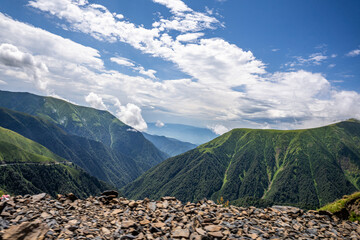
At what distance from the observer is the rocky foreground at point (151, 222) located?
12977mm

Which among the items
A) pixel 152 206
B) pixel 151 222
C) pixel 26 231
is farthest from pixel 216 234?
pixel 26 231

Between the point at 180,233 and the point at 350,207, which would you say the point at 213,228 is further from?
the point at 350,207

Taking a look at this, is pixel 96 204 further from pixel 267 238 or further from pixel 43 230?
pixel 267 238

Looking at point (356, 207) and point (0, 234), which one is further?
point (356, 207)

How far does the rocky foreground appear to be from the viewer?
13.0 meters

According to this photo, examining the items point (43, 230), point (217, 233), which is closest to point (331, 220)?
point (217, 233)

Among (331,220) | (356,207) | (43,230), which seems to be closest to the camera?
(43,230)

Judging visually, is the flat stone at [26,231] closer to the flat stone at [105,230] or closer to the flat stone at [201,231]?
the flat stone at [105,230]

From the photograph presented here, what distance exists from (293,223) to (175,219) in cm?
1054

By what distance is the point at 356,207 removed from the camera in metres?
21.2

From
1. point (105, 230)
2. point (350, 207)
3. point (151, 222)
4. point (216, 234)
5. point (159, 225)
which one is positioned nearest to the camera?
point (216, 234)

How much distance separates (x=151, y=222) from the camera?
1511cm

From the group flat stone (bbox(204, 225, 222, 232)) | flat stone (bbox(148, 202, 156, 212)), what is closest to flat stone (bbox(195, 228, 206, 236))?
flat stone (bbox(204, 225, 222, 232))

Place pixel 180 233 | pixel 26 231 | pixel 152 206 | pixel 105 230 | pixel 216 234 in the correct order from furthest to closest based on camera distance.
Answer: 1. pixel 152 206
2. pixel 105 230
3. pixel 180 233
4. pixel 216 234
5. pixel 26 231
